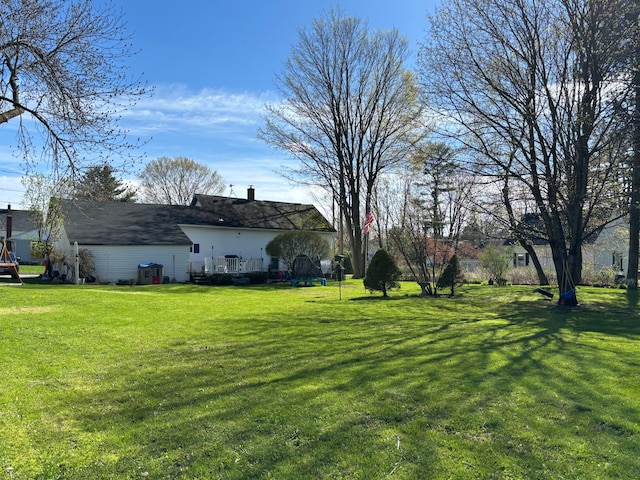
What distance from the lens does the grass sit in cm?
334

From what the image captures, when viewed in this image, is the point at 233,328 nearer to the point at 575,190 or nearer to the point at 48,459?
the point at 48,459

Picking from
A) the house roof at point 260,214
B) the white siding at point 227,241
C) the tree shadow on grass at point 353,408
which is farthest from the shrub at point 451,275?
the house roof at point 260,214

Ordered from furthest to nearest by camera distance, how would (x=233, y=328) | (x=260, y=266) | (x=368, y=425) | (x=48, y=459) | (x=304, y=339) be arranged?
(x=260, y=266)
(x=233, y=328)
(x=304, y=339)
(x=368, y=425)
(x=48, y=459)

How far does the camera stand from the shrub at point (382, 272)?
17.9 metres

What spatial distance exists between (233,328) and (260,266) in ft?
75.1

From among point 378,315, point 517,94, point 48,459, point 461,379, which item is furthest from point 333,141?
point 48,459

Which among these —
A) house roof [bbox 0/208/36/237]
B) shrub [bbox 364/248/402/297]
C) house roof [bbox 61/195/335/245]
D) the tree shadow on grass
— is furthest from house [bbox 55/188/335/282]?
house roof [bbox 0/208/36/237]

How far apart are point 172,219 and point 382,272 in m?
18.2

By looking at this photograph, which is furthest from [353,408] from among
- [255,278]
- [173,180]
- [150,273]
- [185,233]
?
[173,180]

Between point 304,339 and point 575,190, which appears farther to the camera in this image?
point 575,190

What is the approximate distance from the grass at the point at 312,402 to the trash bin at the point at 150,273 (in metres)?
16.1

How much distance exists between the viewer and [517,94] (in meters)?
15.8

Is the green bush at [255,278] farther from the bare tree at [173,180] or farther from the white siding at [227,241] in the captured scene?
the bare tree at [173,180]

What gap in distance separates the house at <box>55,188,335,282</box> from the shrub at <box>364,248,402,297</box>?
537 inches
